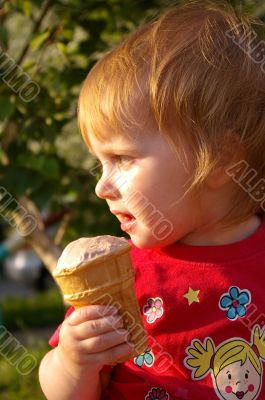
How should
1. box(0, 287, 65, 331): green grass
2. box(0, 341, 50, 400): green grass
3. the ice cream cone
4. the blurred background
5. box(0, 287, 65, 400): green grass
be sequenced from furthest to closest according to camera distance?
box(0, 287, 65, 331): green grass
box(0, 287, 65, 400): green grass
box(0, 341, 50, 400): green grass
the blurred background
the ice cream cone

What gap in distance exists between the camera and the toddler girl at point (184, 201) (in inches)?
80.6

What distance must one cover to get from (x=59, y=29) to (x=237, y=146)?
4.96 ft

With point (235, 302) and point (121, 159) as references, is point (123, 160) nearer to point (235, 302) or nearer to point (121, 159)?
point (121, 159)

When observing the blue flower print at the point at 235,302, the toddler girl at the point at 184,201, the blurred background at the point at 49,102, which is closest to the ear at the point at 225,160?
the toddler girl at the point at 184,201

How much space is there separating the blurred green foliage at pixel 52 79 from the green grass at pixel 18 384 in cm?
117

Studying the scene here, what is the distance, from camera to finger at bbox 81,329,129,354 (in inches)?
75.6

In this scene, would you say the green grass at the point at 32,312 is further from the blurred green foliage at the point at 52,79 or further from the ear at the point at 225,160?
the ear at the point at 225,160

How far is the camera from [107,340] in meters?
1.92

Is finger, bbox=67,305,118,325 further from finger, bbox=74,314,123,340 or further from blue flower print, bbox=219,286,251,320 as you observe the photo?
blue flower print, bbox=219,286,251,320

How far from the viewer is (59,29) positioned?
133 inches

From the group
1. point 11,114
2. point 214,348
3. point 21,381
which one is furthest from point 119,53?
point 21,381

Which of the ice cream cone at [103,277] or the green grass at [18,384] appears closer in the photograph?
the ice cream cone at [103,277]

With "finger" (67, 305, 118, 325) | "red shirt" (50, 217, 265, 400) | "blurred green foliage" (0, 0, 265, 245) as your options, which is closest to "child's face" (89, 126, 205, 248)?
"red shirt" (50, 217, 265, 400)

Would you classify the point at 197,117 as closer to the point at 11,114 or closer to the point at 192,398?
the point at 192,398
